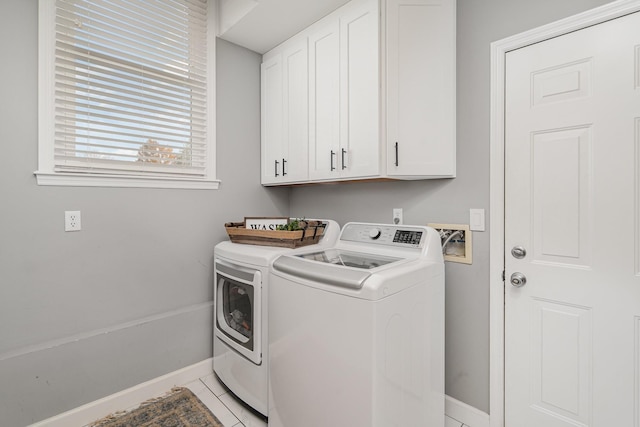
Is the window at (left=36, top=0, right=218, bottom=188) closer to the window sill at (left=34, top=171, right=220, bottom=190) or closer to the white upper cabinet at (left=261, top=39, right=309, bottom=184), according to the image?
the window sill at (left=34, top=171, right=220, bottom=190)

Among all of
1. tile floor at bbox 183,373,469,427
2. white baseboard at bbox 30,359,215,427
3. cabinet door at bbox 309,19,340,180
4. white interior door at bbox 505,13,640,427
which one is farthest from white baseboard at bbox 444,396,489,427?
white baseboard at bbox 30,359,215,427

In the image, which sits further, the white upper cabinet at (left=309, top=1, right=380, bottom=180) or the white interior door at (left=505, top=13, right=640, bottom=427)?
the white upper cabinet at (left=309, top=1, right=380, bottom=180)

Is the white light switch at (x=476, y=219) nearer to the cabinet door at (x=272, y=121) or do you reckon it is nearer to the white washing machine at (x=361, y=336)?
the white washing machine at (x=361, y=336)

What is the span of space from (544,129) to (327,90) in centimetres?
123

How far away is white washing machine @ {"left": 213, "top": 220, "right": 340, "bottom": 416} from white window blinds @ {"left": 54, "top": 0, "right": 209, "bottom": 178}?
77 centimetres

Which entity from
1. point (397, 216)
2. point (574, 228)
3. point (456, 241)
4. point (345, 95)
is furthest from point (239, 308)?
point (574, 228)

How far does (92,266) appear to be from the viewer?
177 centimetres

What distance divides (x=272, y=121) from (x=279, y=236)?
107 cm

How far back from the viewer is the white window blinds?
1.69m

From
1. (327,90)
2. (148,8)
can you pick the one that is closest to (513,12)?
(327,90)

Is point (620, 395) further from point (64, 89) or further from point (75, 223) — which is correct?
point (64, 89)

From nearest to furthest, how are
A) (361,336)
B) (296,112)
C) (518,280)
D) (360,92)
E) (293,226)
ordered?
(361,336) → (518,280) → (360,92) → (293,226) → (296,112)

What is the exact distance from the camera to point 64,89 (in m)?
1.67

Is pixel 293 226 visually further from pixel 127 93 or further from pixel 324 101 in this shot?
pixel 127 93
